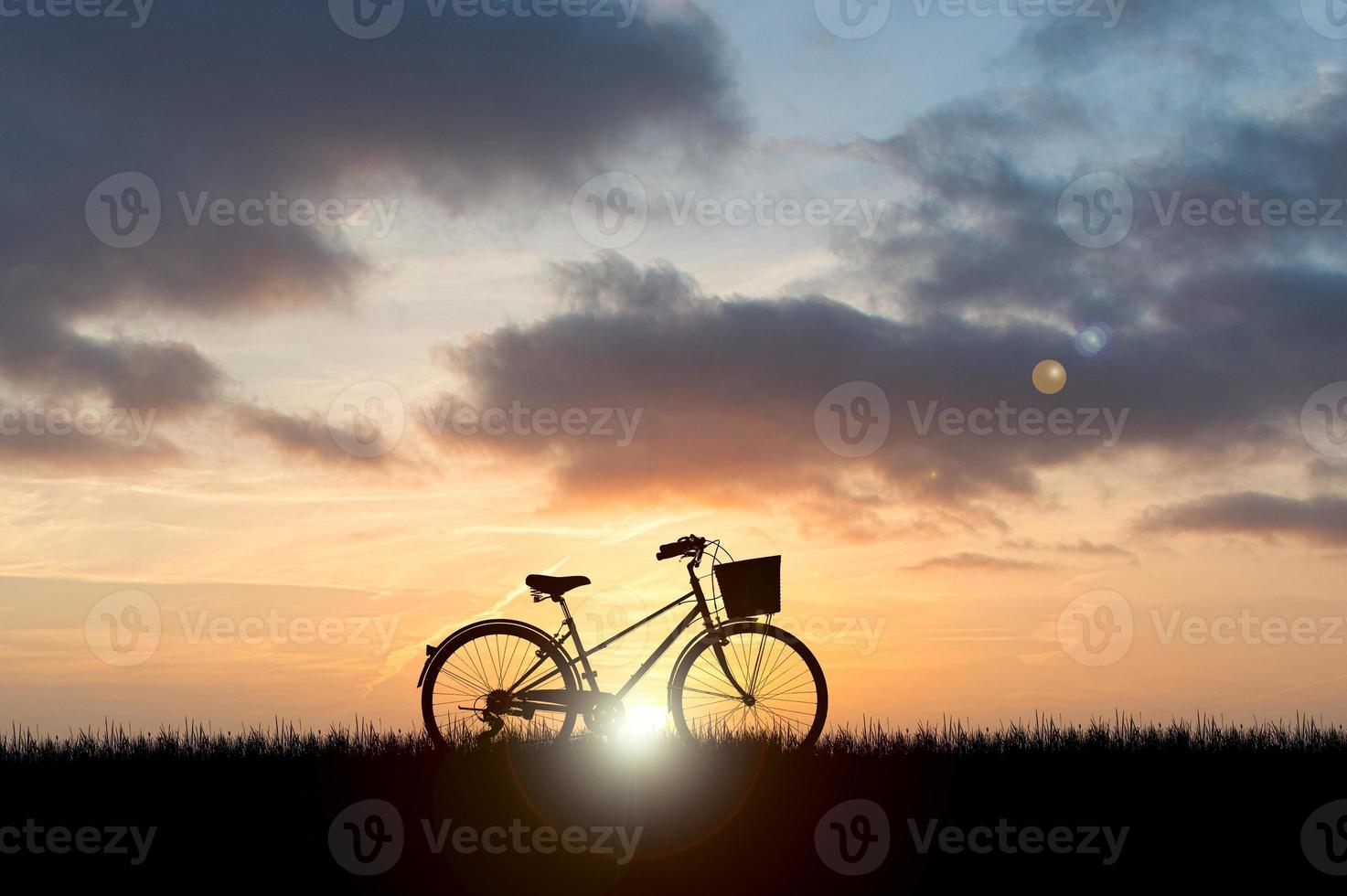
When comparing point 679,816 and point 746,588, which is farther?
point 746,588

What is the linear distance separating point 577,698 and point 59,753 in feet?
17.3

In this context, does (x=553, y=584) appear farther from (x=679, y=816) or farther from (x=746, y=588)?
(x=679, y=816)

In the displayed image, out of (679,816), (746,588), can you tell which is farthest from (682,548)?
(679,816)

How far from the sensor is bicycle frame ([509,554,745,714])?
10852mm

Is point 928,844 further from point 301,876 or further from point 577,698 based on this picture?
point 301,876

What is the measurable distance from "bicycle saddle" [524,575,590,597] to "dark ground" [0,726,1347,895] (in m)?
1.36

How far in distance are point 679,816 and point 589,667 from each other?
7.21 ft

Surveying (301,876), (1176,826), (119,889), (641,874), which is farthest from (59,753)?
(1176,826)

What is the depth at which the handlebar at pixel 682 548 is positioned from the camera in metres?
10.9

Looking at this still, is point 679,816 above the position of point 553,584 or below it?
below

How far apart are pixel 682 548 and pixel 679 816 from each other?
265 cm

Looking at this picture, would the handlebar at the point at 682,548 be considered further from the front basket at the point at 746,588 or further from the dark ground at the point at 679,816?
the dark ground at the point at 679,816

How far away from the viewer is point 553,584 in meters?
10.9

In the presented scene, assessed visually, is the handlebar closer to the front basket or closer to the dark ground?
the front basket
